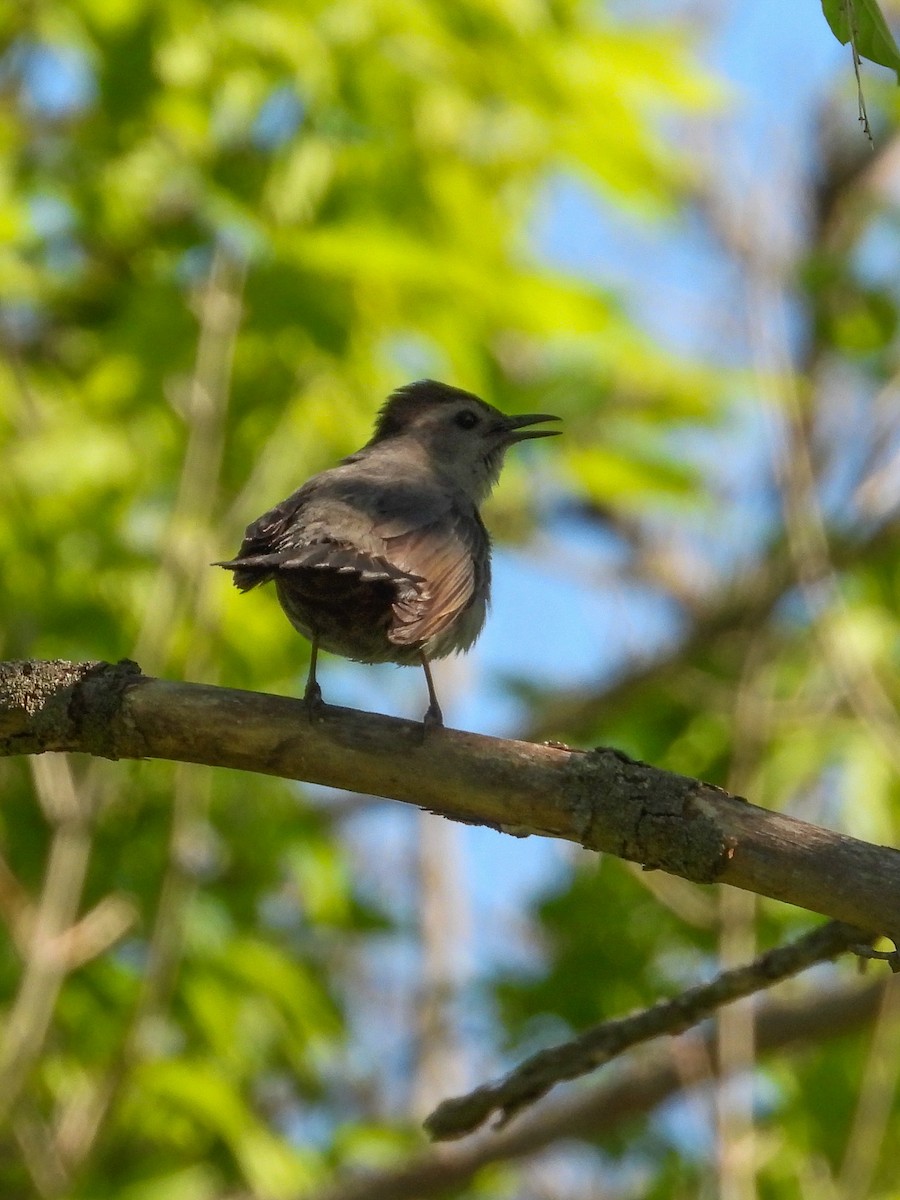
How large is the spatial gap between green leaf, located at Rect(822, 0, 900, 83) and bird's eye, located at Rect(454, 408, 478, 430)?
4472 millimetres

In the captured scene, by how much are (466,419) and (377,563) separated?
227 cm

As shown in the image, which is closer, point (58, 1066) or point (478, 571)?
point (478, 571)

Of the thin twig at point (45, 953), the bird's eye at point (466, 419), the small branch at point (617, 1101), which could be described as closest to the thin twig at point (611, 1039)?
the thin twig at point (45, 953)

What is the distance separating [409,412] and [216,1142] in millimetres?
3264

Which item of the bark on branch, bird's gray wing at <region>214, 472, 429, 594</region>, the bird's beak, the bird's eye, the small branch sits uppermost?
the bird's eye

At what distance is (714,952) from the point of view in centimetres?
745

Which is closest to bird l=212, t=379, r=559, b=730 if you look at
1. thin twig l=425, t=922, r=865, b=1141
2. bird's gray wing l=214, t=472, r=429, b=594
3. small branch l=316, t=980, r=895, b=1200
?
bird's gray wing l=214, t=472, r=429, b=594

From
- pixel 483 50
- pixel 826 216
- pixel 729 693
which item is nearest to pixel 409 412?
pixel 483 50

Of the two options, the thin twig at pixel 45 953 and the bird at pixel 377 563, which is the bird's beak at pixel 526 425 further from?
the thin twig at pixel 45 953

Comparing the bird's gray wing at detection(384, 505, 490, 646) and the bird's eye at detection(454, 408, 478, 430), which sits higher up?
the bird's eye at detection(454, 408, 478, 430)

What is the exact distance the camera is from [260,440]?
22.3 feet

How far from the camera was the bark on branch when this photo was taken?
343cm

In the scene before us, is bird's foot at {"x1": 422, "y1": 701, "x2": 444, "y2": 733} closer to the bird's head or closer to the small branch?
the bird's head

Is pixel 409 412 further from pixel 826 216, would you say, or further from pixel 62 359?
pixel 826 216
